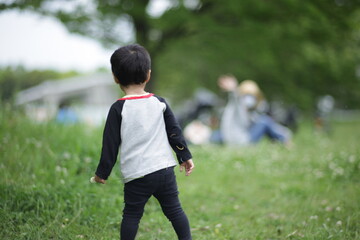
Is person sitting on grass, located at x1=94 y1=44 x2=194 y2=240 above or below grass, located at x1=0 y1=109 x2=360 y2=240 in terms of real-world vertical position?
above

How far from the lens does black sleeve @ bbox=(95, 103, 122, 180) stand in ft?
6.70

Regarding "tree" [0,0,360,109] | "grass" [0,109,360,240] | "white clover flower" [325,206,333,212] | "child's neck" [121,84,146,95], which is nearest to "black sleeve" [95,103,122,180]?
"child's neck" [121,84,146,95]

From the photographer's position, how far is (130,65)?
206cm

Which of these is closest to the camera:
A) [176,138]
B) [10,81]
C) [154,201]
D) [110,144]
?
[110,144]

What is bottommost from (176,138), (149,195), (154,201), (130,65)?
(154,201)

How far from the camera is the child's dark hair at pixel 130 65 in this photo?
2.06 meters

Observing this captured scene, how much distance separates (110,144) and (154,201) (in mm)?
1461

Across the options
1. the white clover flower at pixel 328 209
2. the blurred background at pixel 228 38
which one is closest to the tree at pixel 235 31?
the blurred background at pixel 228 38

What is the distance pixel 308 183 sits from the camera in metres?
Answer: 4.12

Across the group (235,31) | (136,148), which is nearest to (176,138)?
(136,148)

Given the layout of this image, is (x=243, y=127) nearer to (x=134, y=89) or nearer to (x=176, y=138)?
(x=176, y=138)

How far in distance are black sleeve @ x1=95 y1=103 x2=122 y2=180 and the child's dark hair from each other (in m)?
0.21

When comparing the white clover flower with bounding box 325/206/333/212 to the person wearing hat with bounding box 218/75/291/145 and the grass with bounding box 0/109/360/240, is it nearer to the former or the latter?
the grass with bounding box 0/109/360/240

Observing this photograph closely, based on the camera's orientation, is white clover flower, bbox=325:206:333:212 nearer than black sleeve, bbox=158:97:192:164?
No
